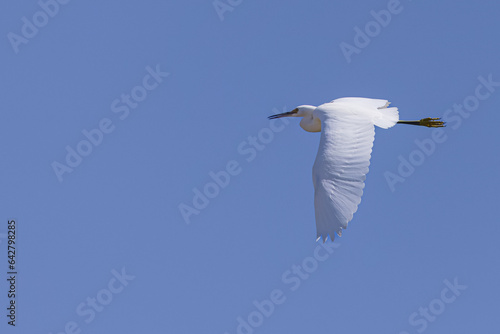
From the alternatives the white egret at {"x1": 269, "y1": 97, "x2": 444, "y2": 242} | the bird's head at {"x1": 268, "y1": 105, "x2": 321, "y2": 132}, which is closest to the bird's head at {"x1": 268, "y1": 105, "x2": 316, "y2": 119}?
the bird's head at {"x1": 268, "y1": 105, "x2": 321, "y2": 132}

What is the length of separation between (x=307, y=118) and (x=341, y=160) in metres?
4.97

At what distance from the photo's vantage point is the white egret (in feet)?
64.0

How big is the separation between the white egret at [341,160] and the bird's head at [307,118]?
0.68 feet

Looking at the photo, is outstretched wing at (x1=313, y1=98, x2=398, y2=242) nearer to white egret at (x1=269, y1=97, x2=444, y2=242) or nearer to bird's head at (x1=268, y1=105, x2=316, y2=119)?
white egret at (x1=269, y1=97, x2=444, y2=242)

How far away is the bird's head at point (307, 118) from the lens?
25.0 metres

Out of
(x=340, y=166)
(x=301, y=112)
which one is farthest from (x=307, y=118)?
(x=340, y=166)

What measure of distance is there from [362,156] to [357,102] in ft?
17.4

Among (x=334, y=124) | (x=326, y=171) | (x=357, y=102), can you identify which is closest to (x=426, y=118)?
(x=357, y=102)

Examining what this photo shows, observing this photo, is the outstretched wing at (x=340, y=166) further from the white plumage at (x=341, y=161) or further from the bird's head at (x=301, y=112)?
the bird's head at (x=301, y=112)

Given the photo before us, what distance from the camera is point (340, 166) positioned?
66.9 feet

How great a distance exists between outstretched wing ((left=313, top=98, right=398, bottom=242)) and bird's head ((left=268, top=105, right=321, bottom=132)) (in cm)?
128

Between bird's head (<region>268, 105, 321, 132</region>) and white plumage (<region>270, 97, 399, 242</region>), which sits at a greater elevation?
bird's head (<region>268, 105, 321, 132</region>)

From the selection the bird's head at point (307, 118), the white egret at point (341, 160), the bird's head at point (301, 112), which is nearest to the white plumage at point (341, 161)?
the white egret at point (341, 160)

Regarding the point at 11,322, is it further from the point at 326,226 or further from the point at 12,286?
the point at 326,226
